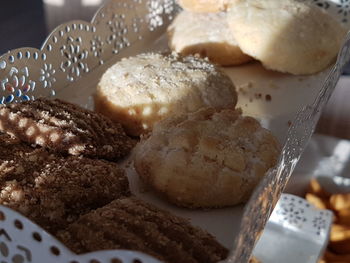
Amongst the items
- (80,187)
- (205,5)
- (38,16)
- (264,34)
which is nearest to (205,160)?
(80,187)

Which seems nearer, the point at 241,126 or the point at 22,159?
the point at 22,159

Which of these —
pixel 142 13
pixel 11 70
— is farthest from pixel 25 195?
pixel 142 13

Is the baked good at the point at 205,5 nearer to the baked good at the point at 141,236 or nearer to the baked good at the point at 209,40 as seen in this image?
the baked good at the point at 209,40

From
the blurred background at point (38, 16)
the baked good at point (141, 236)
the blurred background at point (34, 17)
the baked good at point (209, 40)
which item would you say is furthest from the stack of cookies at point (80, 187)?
the blurred background at point (38, 16)

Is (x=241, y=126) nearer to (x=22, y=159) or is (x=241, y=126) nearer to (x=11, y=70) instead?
(x=22, y=159)

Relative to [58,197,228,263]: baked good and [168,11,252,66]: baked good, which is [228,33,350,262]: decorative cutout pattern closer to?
[58,197,228,263]: baked good

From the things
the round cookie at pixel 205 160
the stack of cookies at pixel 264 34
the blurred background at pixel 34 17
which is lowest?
the blurred background at pixel 34 17
